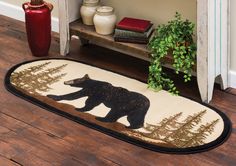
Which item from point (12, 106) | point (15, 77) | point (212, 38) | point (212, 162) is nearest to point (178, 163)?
point (212, 162)

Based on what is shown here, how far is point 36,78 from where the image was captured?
10.6 feet

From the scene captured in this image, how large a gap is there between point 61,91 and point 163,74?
65cm

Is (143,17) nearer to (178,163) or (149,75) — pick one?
(149,75)

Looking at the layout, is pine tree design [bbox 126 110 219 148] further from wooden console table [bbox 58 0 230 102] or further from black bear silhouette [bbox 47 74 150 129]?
wooden console table [bbox 58 0 230 102]

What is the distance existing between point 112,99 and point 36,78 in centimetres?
56

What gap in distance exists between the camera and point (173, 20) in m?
3.19

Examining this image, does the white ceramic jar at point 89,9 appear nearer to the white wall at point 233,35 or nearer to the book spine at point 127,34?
the book spine at point 127,34

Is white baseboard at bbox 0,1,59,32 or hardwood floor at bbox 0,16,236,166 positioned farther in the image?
white baseboard at bbox 0,1,59,32

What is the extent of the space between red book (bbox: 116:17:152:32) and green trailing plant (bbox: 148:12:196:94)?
108 mm

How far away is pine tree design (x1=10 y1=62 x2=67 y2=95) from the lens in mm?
3105

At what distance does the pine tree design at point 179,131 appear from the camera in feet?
8.43

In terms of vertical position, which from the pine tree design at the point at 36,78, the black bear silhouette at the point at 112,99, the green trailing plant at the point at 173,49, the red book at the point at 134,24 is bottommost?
the black bear silhouette at the point at 112,99

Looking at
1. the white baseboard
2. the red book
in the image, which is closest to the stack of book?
the red book

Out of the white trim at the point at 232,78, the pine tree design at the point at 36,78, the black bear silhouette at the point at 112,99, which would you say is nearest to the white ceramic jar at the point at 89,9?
the pine tree design at the point at 36,78
